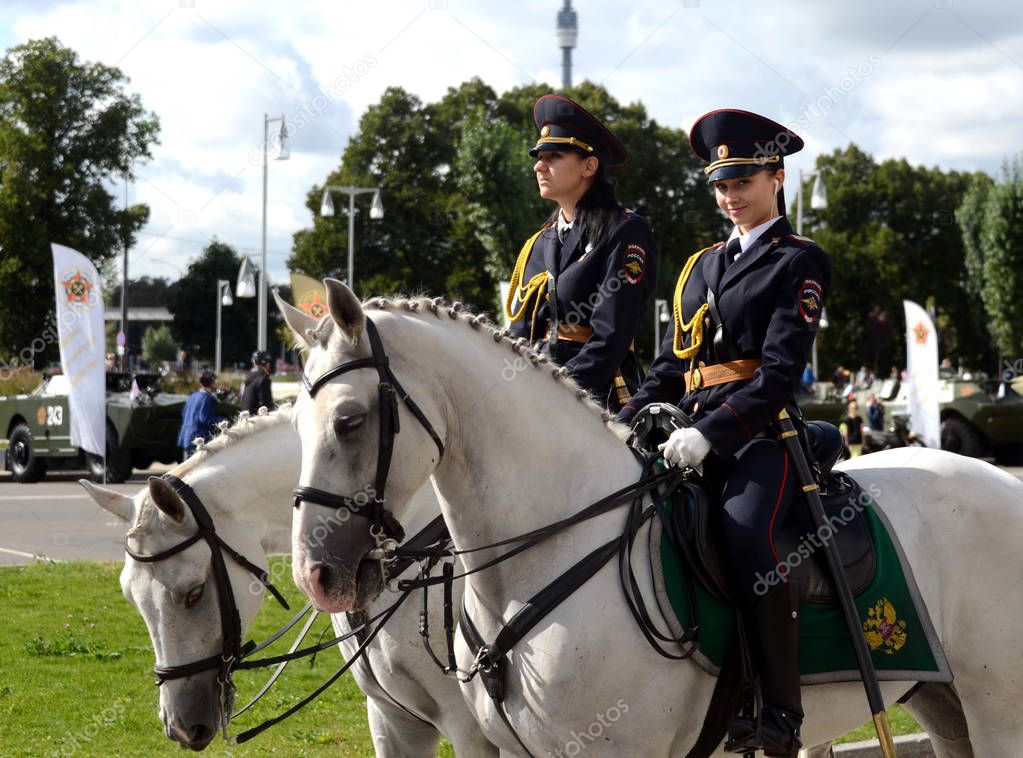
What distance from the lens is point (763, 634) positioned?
3.67 m

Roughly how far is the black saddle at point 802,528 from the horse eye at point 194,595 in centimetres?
165

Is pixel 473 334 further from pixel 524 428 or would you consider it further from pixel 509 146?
pixel 509 146

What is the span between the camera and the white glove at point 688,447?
3695 mm

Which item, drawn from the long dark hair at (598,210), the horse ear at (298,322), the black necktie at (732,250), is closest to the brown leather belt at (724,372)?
the black necktie at (732,250)

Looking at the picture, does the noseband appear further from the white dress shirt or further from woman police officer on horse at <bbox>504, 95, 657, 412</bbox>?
the white dress shirt

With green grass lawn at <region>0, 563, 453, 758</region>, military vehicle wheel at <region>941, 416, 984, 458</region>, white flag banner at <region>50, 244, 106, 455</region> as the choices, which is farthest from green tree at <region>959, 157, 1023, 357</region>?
green grass lawn at <region>0, 563, 453, 758</region>

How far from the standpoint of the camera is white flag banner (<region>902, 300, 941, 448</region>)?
69.4ft

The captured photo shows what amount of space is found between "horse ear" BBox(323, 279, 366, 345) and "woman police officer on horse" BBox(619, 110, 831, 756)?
3.51 ft

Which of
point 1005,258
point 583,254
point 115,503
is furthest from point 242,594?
point 1005,258

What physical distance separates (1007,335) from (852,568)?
5149cm

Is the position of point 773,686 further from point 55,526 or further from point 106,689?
point 55,526

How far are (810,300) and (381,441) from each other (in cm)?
155

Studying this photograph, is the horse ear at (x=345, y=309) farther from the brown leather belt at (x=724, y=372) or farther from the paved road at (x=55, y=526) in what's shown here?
the paved road at (x=55, y=526)

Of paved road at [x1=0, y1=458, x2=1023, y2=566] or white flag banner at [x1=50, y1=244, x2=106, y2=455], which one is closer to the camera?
paved road at [x1=0, y1=458, x2=1023, y2=566]
